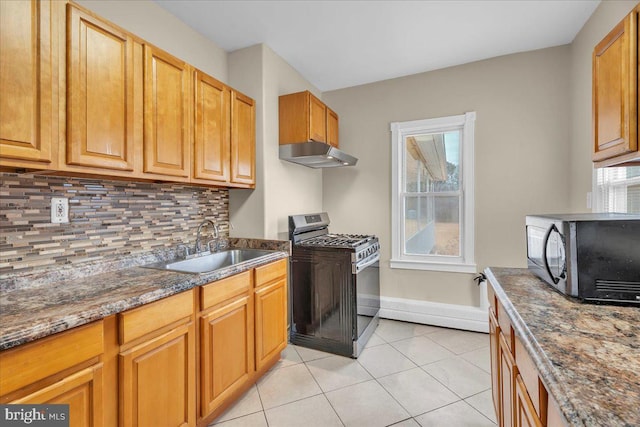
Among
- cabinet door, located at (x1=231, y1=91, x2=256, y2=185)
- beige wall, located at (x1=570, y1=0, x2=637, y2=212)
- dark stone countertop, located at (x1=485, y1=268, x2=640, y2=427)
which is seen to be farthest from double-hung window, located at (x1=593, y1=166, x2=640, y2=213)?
cabinet door, located at (x1=231, y1=91, x2=256, y2=185)

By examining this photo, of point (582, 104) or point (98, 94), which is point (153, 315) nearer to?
point (98, 94)

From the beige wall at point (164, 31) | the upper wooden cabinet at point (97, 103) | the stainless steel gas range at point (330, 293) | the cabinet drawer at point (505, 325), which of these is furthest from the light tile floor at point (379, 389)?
the beige wall at point (164, 31)

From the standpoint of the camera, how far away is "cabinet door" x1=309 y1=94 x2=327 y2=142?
2.81 meters

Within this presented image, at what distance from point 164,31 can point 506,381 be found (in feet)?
9.94

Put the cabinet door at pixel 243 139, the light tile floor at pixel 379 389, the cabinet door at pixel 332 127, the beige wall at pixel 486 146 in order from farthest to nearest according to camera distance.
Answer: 1. the cabinet door at pixel 332 127
2. the beige wall at pixel 486 146
3. the cabinet door at pixel 243 139
4. the light tile floor at pixel 379 389

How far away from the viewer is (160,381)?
1.37 m

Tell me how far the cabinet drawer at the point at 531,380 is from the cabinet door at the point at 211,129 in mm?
2032

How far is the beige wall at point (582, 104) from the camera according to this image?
2168 millimetres

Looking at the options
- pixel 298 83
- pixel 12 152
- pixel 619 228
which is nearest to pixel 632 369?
pixel 619 228

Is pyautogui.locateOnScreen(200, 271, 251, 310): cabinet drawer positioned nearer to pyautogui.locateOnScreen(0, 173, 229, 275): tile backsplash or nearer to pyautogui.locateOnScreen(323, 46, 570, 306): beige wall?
pyautogui.locateOnScreen(0, 173, 229, 275): tile backsplash

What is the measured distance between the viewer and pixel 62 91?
131 centimetres

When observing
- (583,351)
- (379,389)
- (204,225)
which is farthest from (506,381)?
(204,225)

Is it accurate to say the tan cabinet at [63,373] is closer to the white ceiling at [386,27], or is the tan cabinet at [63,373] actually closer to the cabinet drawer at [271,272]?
the cabinet drawer at [271,272]

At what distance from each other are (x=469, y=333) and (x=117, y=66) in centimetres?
360
